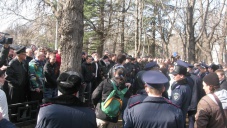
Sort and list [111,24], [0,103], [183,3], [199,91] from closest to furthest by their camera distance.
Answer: [0,103] < [199,91] < [183,3] < [111,24]

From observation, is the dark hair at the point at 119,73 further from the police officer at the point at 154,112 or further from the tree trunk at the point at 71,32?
the police officer at the point at 154,112

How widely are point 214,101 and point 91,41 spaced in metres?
24.2

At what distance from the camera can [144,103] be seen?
3.04 m

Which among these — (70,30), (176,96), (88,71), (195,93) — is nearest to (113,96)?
(176,96)

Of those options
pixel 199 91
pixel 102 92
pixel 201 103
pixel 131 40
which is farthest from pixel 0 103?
pixel 131 40

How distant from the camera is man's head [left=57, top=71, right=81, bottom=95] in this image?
2.82 m

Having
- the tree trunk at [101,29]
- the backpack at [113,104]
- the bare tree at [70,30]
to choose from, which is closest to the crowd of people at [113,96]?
the backpack at [113,104]

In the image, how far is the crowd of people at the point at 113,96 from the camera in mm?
2824

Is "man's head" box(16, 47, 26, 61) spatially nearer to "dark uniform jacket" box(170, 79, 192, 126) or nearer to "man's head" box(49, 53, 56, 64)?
"man's head" box(49, 53, 56, 64)

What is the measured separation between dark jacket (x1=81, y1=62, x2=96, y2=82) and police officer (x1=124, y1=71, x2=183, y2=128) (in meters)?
6.20

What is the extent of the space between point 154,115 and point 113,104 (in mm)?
1749

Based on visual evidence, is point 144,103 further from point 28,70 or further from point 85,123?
point 28,70

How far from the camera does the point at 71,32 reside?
5.48 m

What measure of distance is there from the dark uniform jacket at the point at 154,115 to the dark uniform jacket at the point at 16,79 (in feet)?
13.3
